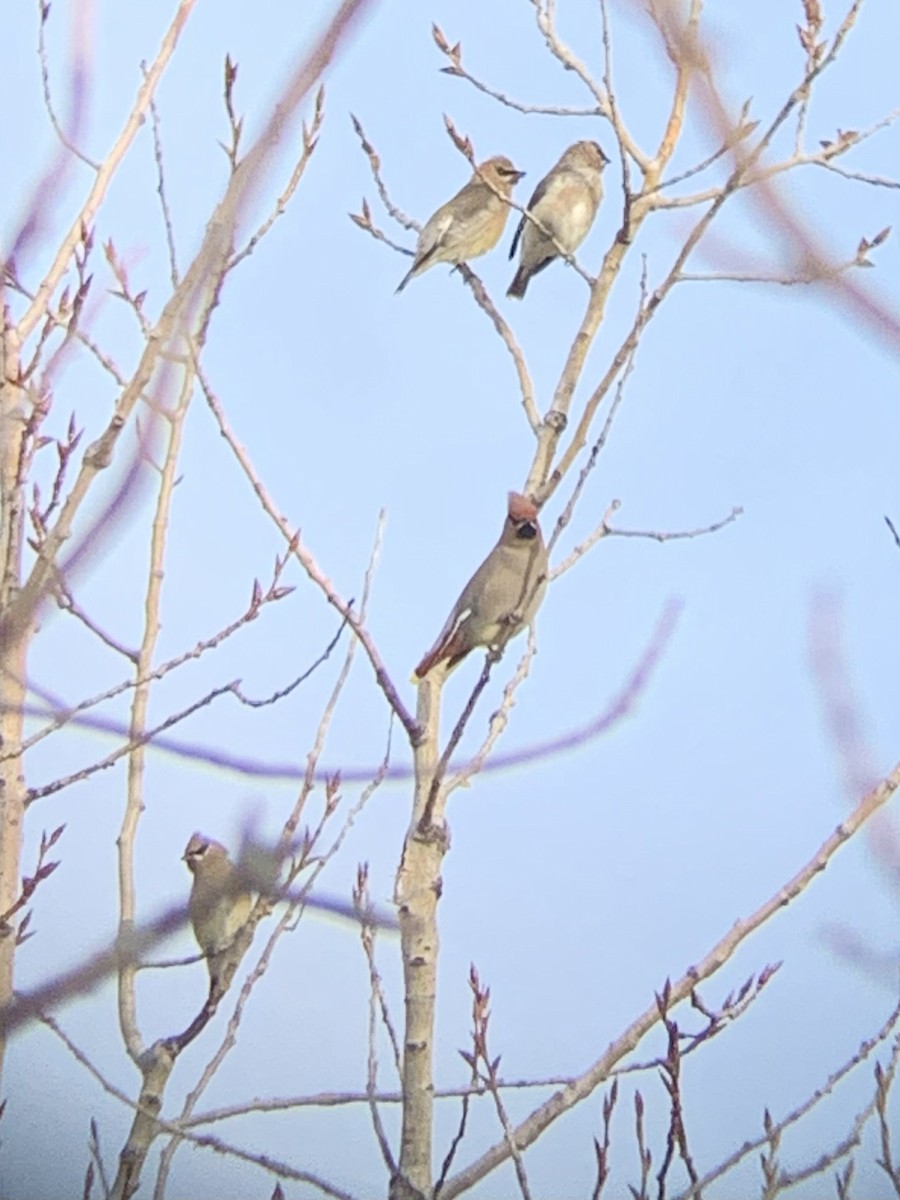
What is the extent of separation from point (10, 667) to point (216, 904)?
138cm

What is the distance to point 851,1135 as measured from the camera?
7.61 ft

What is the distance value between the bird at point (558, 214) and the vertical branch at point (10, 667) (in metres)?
4.58

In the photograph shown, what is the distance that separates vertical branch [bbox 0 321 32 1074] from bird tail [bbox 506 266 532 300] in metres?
4.67

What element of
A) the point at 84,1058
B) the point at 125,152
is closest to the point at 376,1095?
the point at 84,1058

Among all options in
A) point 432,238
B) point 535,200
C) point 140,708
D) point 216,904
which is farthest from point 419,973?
point 535,200

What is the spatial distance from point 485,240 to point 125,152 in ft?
16.1

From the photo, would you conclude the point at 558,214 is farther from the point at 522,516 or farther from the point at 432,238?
the point at 522,516

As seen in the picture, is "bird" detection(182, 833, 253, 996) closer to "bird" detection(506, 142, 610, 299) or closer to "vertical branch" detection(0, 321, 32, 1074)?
"vertical branch" detection(0, 321, 32, 1074)

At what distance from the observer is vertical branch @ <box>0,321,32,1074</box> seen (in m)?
2.32

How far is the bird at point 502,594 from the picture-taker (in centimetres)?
296

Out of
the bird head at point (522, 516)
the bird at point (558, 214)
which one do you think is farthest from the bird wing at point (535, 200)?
the bird head at point (522, 516)

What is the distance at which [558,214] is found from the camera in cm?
684

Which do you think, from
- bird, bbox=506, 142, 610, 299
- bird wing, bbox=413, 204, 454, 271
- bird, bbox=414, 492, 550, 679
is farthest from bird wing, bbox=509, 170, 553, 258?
bird, bbox=414, 492, 550, 679

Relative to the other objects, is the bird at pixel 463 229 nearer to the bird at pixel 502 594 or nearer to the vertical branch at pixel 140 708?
the bird at pixel 502 594
